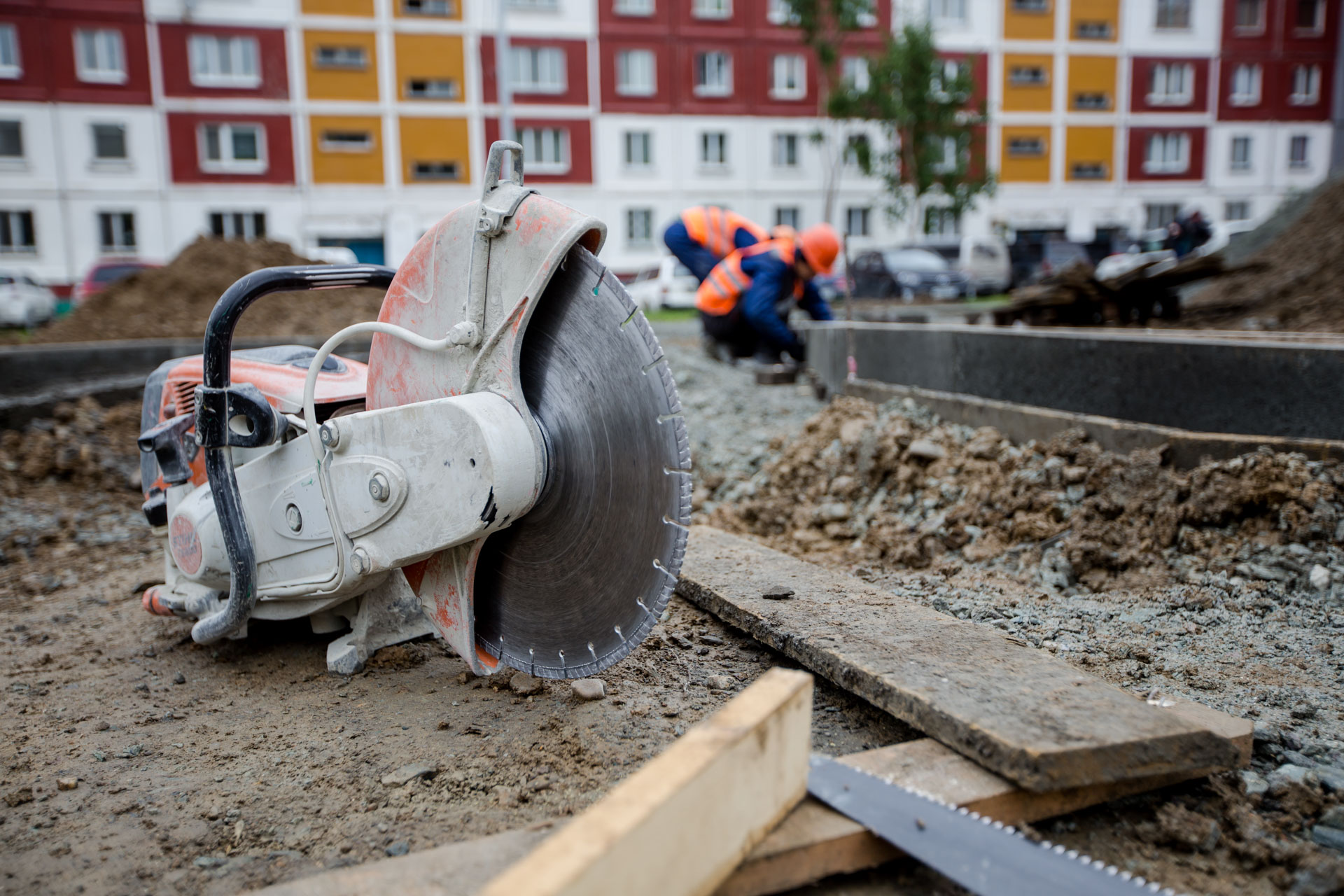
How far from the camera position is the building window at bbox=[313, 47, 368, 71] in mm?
30531

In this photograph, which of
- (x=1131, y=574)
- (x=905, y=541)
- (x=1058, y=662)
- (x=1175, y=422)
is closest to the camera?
(x=1058, y=662)

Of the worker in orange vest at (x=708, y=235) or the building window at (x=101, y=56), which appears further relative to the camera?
the building window at (x=101, y=56)

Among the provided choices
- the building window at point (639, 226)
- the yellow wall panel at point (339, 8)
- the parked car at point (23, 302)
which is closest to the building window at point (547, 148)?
the building window at point (639, 226)

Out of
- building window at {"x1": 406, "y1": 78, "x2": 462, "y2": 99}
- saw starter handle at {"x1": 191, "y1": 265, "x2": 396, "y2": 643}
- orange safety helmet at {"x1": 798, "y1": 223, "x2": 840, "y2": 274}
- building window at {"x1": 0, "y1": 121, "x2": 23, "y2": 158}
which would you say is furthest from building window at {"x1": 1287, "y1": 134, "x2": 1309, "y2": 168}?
saw starter handle at {"x1": 191, "y1": 265, "x2": 396, "y2": 643}

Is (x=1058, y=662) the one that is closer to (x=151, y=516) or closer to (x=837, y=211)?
(x=151, y=516)

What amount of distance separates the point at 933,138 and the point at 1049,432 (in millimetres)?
26671

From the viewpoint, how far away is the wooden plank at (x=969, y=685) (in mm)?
1866

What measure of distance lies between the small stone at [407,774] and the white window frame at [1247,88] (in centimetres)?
4371

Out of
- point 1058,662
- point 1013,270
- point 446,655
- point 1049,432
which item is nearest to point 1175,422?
point 1049,432

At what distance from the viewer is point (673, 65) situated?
3319cm

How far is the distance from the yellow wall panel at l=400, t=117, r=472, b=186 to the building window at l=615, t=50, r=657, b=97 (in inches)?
217

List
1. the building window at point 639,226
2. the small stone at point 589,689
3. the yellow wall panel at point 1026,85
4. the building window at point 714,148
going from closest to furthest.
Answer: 1. the small stone at point 589,689
2. the building window at point 639,226
3. the building window at point 714,148
4. the yellow wall panel at point 1026,85

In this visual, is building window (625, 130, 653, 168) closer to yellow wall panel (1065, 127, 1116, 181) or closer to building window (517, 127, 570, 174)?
building window (517, 127, 570, 174)

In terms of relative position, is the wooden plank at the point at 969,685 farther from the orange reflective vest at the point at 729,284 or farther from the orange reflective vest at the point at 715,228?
the orange reflective vest at the point at 715,228
